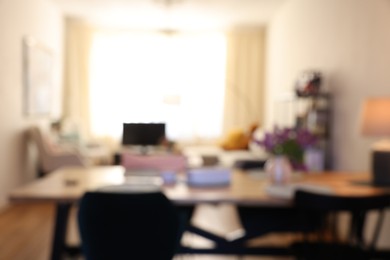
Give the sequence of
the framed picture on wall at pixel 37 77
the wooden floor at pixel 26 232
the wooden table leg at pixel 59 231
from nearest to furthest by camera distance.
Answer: the wooden table leg at pixel 59 231 → the wooden floor at pixel 26 232 → the framed picture on wall at pixel 37 77

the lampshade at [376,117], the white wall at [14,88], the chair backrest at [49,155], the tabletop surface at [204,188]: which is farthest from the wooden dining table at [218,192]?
the chair backrest at [49,155]

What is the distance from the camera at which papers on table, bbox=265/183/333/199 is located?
2141 mm

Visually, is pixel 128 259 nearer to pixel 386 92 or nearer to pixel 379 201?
pixel 379 201

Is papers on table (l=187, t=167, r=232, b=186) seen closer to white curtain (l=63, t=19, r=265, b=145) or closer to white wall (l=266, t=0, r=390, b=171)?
white wall (l=266, t=0, r=390, b=171)

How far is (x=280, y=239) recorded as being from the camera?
13.3ft

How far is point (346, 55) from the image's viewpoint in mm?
4082

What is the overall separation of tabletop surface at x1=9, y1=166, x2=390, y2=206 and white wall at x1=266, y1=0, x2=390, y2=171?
0.91 m

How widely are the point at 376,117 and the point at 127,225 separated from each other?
1.75 m

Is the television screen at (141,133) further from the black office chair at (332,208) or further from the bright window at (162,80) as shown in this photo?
the bright window at (162,80)

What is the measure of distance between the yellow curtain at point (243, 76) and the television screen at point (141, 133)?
363 centimetres

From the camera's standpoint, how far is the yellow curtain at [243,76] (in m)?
8.34

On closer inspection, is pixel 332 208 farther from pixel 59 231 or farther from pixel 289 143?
pixel 59 231

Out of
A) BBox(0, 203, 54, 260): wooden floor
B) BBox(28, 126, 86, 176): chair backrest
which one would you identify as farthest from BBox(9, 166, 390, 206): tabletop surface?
BBox(28, 126, 86, 176): chair backrest

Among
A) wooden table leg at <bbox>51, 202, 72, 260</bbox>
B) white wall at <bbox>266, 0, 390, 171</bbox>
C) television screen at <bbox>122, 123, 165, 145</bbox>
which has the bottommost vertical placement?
wooden table leg at <bbox>51, 202, 72, 260</bbox>
